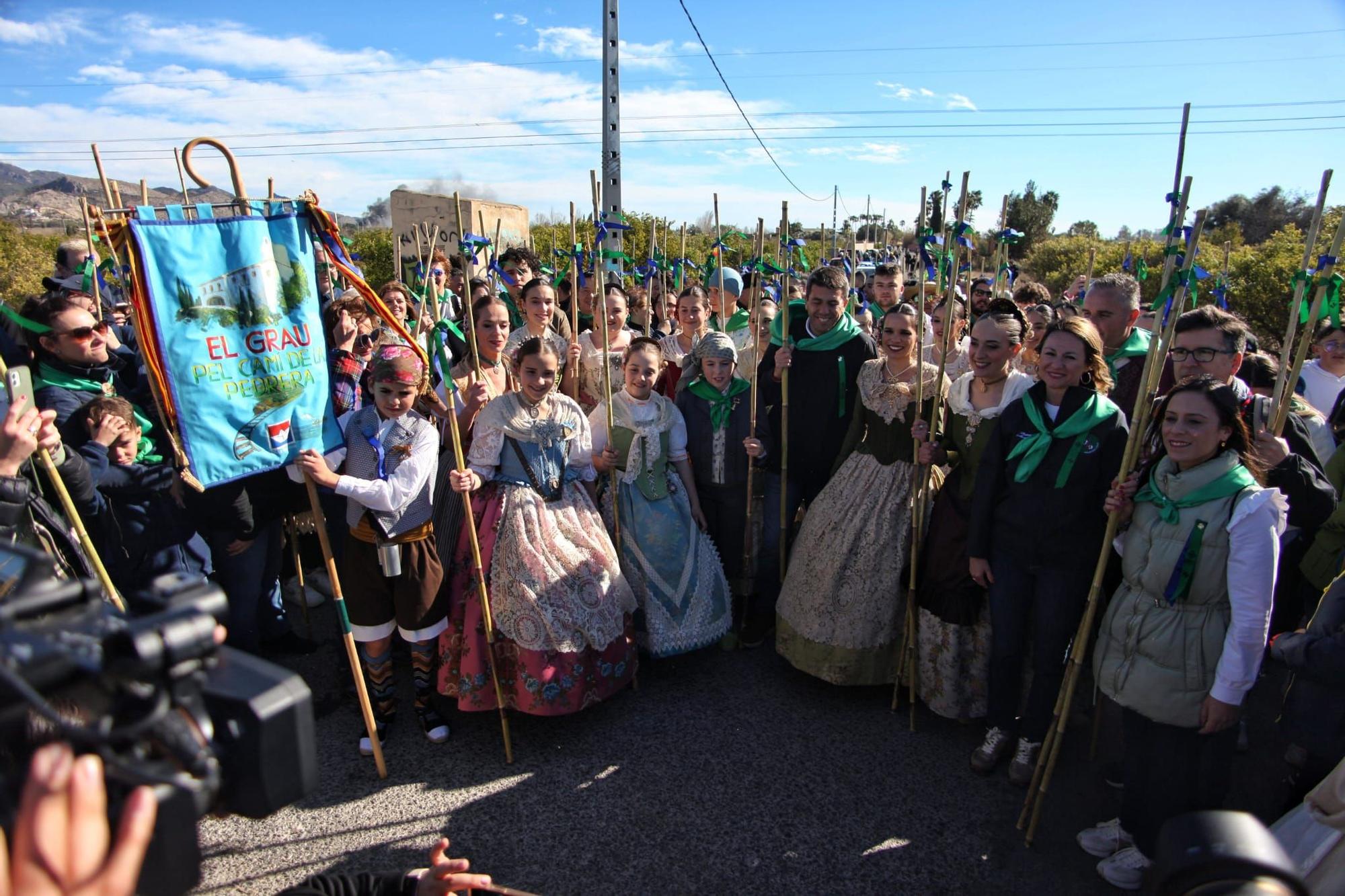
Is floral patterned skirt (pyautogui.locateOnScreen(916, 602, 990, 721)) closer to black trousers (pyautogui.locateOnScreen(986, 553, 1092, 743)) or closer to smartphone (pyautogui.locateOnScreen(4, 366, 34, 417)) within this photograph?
black trousers (pyautogui.locateOnScreen(986, 553, 1092, 743))

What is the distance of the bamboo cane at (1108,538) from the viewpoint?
8.46 ft

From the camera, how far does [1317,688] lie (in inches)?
94.1

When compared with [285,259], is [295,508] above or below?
below

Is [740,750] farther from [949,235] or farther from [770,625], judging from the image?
[949,235]

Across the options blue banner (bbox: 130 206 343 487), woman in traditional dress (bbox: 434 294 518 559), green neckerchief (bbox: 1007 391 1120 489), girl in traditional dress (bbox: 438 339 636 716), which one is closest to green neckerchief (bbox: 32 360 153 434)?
blue banner (bbox: 130 206 343 487)

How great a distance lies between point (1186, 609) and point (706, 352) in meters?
2.41

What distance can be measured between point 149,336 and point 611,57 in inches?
404

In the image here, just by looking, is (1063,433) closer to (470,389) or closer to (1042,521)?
(1042,521)

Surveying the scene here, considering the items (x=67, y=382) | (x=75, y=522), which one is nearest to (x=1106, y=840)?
(x=75, y=522)

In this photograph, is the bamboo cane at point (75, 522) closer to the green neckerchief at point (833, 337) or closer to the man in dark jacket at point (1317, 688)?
the green neckerchief at point (833, 337)

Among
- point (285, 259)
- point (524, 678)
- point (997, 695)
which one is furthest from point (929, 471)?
point (285, 259)

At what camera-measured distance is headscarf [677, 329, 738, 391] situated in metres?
4.10

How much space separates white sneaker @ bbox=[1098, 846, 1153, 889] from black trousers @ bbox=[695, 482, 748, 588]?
7.08ft

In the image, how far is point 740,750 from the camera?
3.37 m
